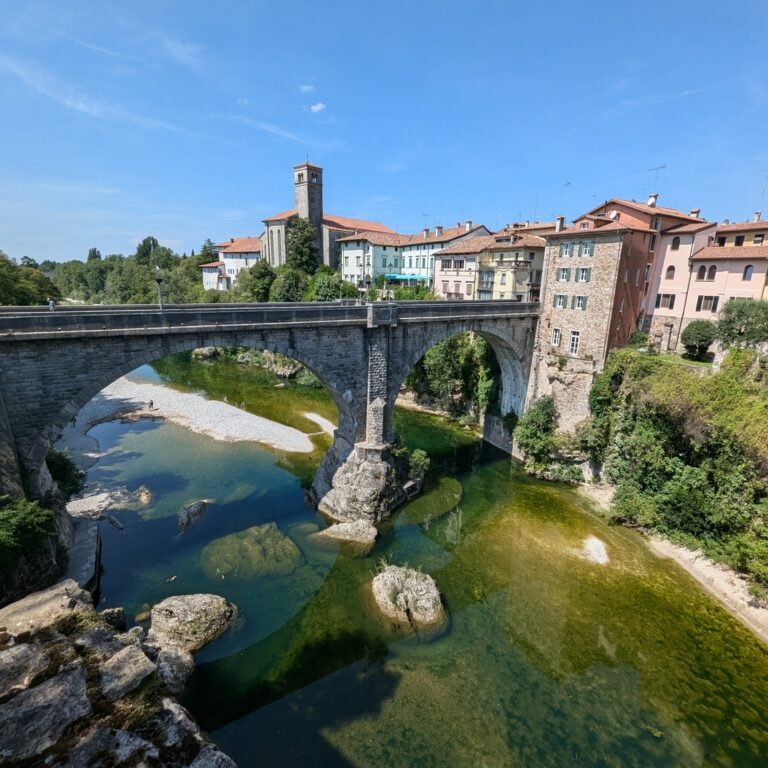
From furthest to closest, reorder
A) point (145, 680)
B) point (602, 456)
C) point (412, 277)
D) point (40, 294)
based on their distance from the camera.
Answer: point (412, 277) < point (40, 294) < point (602, 456) < point (145, 680)

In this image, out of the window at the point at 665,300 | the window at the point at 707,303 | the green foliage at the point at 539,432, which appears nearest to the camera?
the green foliage at the point at 539,432

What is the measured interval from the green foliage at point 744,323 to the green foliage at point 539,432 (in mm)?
11177

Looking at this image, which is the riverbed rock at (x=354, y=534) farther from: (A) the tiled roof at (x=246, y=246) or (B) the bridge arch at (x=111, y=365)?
(A) the tiled roof at (x=246, y=246)

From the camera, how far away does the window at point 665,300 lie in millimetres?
32969

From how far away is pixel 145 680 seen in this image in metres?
9.40

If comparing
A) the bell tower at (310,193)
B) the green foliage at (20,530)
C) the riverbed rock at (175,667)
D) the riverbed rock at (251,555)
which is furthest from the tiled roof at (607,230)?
the bell tower at (310,193)

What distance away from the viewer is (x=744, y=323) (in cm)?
2541

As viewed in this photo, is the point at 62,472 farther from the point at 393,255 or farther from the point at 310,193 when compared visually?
the point at 310,193

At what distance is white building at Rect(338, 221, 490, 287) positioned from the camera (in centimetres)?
6397

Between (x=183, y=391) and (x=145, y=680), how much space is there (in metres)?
44.3

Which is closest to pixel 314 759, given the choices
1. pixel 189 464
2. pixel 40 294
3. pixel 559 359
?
pixel 189 464

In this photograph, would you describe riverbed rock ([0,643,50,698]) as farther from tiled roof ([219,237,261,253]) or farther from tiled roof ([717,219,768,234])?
tiled roof ([219,237,261,253])

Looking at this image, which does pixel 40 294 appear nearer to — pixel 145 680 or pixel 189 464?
pixel 189 464

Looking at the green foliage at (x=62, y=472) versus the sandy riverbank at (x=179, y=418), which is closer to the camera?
the green foliage at (x=62, y=472)
